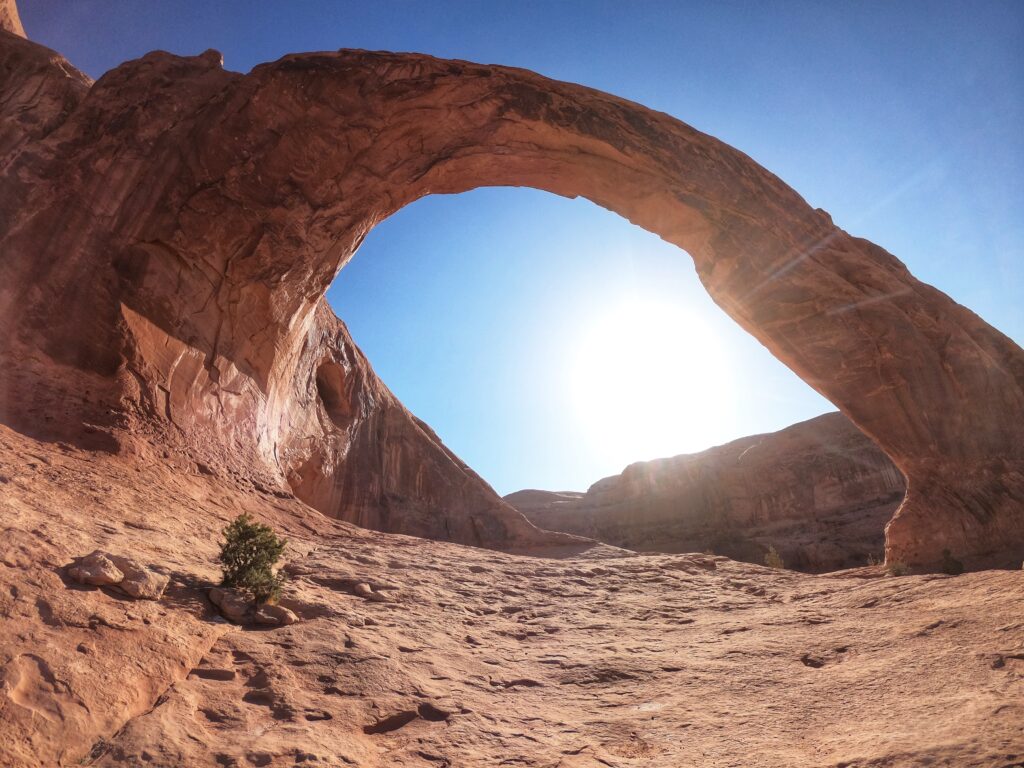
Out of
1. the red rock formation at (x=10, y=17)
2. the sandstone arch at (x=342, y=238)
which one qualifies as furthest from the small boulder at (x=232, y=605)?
the red rock formation at (x=10, y=17)

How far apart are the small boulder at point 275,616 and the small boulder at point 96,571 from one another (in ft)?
3.86

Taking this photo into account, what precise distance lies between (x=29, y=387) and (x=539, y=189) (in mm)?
12870

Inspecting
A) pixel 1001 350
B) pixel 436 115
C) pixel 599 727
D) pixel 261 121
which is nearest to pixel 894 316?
pixel 1001 350

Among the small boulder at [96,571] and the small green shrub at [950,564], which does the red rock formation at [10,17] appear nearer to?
the small boulder at [96,571]

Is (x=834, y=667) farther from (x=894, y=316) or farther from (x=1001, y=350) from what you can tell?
(x=1001, y=350)

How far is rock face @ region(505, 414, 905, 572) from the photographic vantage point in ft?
114

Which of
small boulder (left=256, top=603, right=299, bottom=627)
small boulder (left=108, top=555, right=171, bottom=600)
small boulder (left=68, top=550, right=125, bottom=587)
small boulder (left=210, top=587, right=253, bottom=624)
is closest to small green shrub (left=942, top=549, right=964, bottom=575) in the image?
small boulder (left=256, top=603, right=299, bottom=627)

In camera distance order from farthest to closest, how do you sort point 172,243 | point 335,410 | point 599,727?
point 335,410 < point 172,243 < point 599,727

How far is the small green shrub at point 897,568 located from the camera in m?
12.4

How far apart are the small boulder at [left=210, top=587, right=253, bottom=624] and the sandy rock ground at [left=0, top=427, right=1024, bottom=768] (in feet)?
0.35

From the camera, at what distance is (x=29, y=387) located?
28.9 feet

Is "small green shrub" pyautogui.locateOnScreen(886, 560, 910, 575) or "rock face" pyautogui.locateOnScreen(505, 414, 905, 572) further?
"rock face" pyautogui.locateOnScreen(505, 414, 905, 572)

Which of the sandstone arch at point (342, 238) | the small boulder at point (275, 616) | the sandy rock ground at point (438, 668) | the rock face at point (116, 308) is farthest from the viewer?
the sandstone arch at point (342, 238)

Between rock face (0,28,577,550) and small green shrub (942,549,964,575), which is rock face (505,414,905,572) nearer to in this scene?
small green shrub (942,549,964,575)
